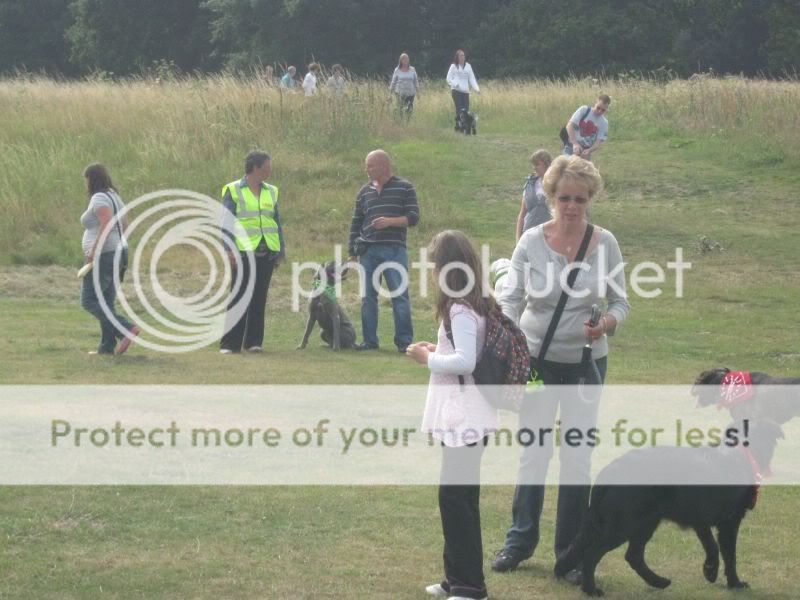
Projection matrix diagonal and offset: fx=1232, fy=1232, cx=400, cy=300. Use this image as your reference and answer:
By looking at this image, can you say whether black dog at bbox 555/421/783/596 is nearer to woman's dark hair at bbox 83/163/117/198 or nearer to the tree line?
woman's dark hair at bbox 83/163/117/198

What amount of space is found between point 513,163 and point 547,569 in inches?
772

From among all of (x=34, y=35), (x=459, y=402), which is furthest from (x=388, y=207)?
(x=34, y=35)

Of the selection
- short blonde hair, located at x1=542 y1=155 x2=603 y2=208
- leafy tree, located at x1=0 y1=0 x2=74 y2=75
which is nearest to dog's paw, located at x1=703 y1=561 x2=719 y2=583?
short blonde hair, located at x1=542 y1=155 x2=603 y2=208

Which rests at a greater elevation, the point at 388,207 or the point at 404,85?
the point at 404,85

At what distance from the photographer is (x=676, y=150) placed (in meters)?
26.8

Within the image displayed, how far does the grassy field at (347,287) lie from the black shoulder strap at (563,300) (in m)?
1.19

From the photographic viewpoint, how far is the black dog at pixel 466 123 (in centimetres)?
2898

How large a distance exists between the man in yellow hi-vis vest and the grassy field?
77 cm

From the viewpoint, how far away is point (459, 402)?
221 inches

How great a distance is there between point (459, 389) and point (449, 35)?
55780 millimetres

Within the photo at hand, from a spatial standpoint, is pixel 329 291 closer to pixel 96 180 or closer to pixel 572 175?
pixel 96 180

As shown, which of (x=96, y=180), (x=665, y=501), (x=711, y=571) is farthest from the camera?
(x=96, y=180)

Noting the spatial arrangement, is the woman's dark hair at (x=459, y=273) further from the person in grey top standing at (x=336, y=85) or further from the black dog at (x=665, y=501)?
the person in grey top standing at (x=336, y=85)

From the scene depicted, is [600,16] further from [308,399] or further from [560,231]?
[560,231]
